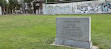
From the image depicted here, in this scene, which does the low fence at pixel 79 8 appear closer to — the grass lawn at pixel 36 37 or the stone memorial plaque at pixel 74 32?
the grass lawn at pixel 36 37

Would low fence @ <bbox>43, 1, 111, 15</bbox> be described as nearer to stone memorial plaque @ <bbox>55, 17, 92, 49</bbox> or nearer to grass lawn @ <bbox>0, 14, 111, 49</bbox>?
grass lawn @ <bbox>0, 14, 111, 49</bbox>

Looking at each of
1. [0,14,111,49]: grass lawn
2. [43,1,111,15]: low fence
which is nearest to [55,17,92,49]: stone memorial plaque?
[0,14,111,49]: grass lawn

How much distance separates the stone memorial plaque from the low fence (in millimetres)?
31516

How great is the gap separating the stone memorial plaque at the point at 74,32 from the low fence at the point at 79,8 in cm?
3152

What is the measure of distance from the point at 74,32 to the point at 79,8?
33.1 meters

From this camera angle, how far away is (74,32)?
621 centimetres

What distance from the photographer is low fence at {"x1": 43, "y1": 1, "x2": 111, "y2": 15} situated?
3609cm

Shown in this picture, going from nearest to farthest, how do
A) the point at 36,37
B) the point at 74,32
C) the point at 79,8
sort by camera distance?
the point at 74,32 < the point at 36,37 < the point at 79,8

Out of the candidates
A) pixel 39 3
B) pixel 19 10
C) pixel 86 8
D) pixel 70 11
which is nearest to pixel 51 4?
pixel 70 11

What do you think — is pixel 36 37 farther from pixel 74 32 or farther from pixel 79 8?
pixel 79 8

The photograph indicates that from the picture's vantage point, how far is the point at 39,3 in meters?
60.9

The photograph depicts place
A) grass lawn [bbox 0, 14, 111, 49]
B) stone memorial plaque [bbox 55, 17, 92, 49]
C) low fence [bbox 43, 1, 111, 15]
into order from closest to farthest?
stone memorial plaque [bbox 55, 17, 92, 49]
grass lawn [bbox 0, 14, 111, 49]
low fence [bbox 43, 1, 111, 15]

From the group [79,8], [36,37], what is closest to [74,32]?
[36,37]

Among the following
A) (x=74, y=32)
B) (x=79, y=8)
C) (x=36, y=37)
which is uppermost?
(x=79, y=8)
